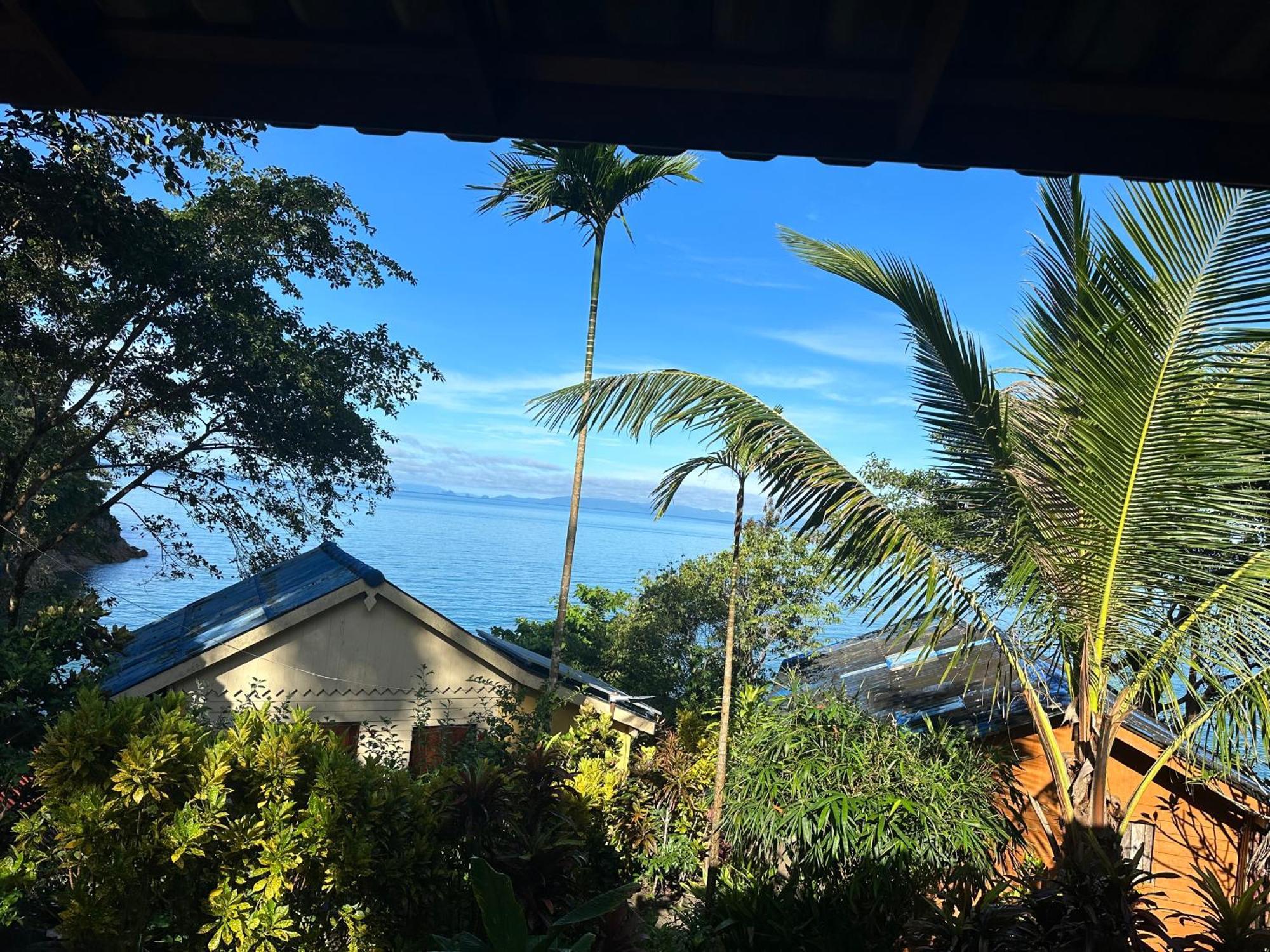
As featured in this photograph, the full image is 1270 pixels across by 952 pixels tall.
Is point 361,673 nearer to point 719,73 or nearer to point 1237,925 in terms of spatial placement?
point 1237,925

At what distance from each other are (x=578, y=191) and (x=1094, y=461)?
770cm

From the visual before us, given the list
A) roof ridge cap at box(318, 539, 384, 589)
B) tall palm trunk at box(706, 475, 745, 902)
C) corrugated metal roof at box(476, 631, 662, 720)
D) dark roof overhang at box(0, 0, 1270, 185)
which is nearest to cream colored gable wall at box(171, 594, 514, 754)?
roof ridge cap at box(318, 539, 384, 589)

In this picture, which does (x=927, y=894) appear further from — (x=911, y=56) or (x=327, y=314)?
(x=327, y=314)

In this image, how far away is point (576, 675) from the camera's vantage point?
11.7m

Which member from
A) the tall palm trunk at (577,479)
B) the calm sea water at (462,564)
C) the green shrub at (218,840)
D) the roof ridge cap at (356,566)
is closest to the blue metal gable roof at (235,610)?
the roof ridge cap at (356,566)

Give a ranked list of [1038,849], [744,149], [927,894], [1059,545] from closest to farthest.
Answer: [744,149], [927,894], [1059,545], [1038,849]

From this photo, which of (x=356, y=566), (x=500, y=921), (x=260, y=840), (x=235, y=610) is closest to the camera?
(x=500, y=921)

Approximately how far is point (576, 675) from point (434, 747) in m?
2.61

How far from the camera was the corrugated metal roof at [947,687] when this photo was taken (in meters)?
6.77

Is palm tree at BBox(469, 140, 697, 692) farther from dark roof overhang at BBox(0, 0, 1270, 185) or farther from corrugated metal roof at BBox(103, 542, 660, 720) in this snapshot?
dark roof overhang at BBox(0, 0, 1270, 185)

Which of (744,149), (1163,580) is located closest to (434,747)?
(1163,580)

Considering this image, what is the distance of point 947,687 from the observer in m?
10.0

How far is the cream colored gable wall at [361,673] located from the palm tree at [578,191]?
1.27 metres

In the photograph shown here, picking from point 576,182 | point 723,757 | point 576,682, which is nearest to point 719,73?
point 723,757
